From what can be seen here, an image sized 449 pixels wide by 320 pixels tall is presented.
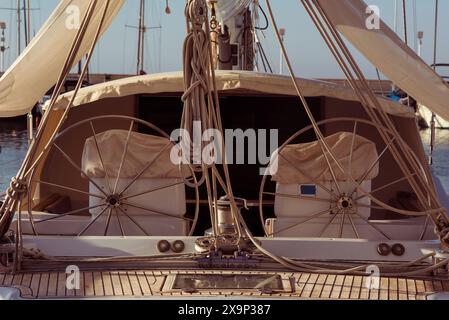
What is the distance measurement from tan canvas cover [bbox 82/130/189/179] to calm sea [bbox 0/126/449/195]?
11.6 metres

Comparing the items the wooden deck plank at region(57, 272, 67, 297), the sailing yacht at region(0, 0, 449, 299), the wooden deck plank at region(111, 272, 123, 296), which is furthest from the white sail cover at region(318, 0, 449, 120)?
the wooden deck plank at region(57, 272, 67, 297)

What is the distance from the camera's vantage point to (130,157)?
6109mm

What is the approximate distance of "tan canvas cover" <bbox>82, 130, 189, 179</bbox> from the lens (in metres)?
6.05

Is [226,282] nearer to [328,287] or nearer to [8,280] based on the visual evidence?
[328,287]

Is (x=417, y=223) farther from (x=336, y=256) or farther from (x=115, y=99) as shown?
(x=115, y=99)

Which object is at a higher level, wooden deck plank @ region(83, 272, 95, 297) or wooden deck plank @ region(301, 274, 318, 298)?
wooden deck plank @ region(301, 274, 318, 298)

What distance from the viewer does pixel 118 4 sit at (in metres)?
6.09

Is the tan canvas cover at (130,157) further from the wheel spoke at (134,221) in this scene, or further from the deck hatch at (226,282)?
the deck hatch at (226,282)

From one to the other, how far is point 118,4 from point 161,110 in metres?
2.18

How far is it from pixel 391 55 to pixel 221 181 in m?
1.63

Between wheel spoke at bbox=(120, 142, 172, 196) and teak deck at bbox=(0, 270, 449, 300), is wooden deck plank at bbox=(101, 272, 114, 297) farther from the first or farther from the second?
wheel spoke at bbox=(120, 142, 172, 196)

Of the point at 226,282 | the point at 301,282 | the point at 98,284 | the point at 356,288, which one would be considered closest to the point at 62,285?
the point at 98,284

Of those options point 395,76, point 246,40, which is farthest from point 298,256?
point 246,40

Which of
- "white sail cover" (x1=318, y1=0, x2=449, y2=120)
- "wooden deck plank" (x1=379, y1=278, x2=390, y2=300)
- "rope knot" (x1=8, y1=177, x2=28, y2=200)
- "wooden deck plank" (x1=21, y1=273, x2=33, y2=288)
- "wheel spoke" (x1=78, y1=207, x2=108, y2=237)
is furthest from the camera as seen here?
"wheel spoke" (x1=78, y1=207, x2=108, y2=237)
